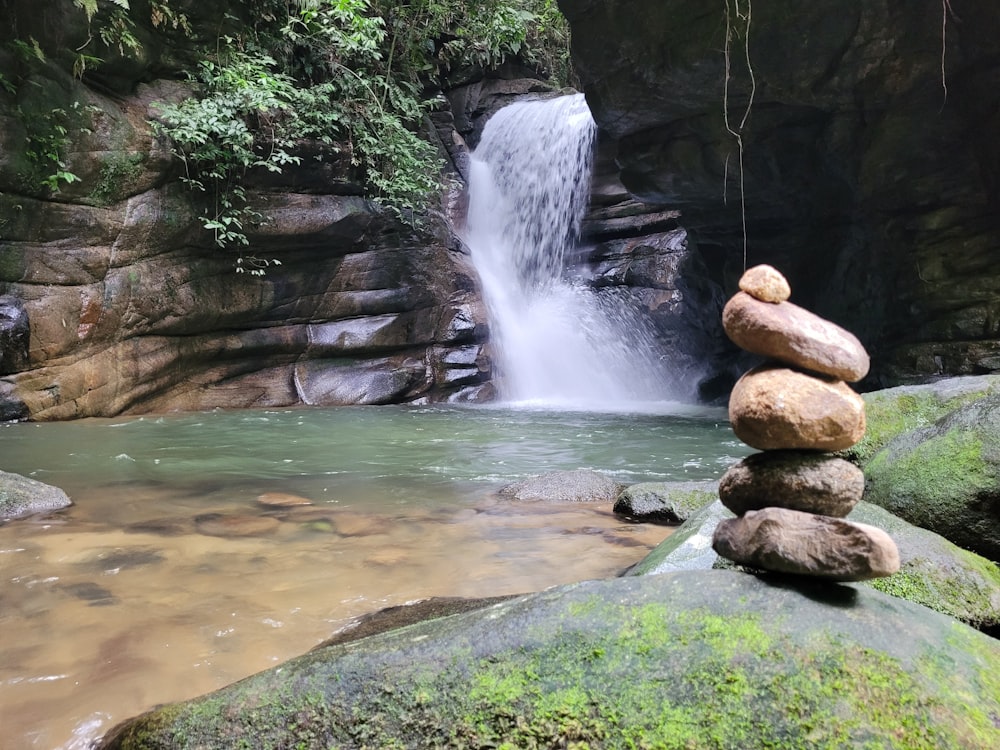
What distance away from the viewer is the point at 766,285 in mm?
2078

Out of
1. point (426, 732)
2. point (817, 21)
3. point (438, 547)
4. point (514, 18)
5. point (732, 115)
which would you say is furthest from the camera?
point (514, 18)

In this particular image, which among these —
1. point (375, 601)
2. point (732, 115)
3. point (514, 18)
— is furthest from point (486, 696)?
point (514, 18)

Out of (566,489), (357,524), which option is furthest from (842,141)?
(357,524)

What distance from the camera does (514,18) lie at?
53.9 ft

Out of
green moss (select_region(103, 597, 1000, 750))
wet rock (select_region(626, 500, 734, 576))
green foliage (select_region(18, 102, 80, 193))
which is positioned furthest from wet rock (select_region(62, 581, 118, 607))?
green foliage (select_region(18, 102, 80, 193))

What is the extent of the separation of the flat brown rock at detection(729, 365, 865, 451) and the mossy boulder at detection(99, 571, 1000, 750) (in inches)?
A: 15.9

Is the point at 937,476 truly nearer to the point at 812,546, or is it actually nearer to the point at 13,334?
the point at 812,546

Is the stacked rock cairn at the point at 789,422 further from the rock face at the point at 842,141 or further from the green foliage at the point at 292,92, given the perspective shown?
the green foliage at the point at 292,92

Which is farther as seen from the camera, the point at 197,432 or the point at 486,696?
the point at 197,432

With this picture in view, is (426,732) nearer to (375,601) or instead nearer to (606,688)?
(606,688)

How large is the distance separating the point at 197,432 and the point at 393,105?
8.41 m

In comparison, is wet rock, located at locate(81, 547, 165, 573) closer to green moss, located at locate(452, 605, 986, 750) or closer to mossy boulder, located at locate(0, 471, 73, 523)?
mossy boulder, located at locate(0, 471, 73, 523)

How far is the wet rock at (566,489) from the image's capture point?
5357mm

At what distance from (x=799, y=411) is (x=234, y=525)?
357 cm
